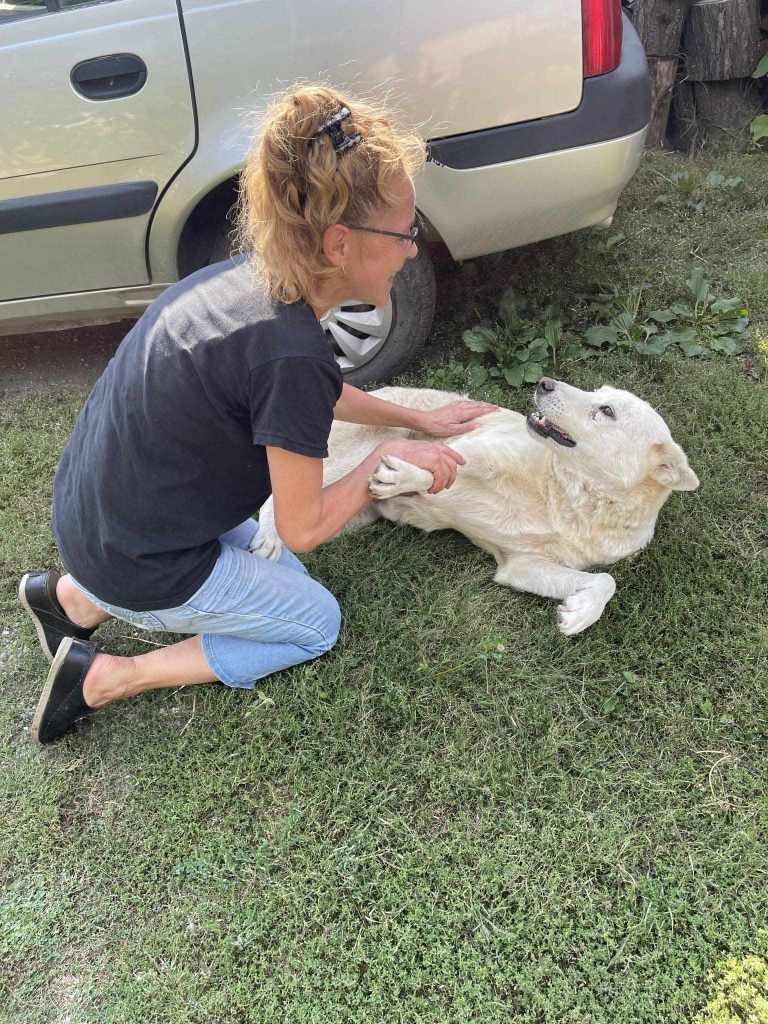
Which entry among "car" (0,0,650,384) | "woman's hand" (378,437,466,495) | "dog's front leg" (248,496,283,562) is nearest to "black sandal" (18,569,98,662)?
"dog's front leg" (248,496,283,562)

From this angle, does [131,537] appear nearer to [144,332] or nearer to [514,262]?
[144,332]

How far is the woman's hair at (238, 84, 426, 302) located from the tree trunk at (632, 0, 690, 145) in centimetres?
485

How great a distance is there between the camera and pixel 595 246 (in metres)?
4.88

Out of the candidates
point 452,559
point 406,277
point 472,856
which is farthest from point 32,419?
point 472,856

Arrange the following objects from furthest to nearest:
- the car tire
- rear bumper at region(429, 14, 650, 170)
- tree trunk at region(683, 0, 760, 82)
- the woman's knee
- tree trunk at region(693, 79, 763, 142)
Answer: tree trunk at region(693, 79, 763, 142) < tree trunk at region(683, 0, 760, 82) < the car tire < rear bumper at region(429, 14, 650, 170) < the woman's knee

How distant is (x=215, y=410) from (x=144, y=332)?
0.39 metres

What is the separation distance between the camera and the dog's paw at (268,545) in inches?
117

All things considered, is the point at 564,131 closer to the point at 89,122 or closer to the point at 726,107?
A: the point at 89,122

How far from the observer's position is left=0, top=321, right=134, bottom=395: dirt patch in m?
4.67

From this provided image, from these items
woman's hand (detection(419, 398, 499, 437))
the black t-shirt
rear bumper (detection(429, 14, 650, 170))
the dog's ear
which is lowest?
woman's hand (detection(419, 398, 499, 437))

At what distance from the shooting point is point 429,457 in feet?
8.48

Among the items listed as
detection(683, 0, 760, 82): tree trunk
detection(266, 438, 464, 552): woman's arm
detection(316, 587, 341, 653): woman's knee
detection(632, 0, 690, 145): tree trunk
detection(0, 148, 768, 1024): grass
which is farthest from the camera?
detection(632, 0, 690, 145): tree trunk

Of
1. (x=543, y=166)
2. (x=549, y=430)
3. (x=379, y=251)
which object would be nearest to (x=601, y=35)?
(x=543, y=166)

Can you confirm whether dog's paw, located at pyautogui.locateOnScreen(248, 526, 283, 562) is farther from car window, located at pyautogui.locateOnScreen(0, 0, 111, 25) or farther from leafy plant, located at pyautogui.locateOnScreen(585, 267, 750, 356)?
car window, located at pyautogui.locateOnScreen(0, 0, 111, 25)
